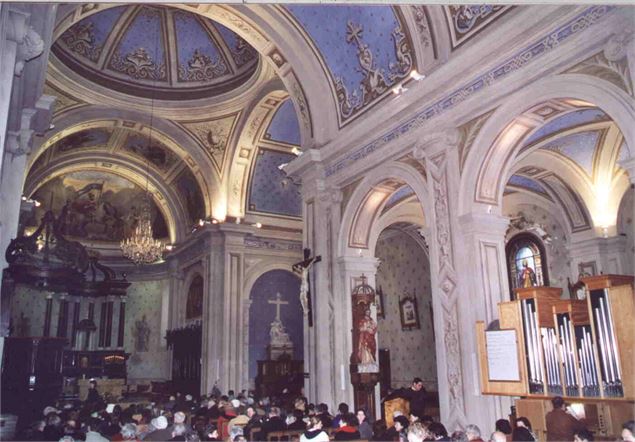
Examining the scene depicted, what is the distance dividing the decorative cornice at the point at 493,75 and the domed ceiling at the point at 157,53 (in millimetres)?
6459

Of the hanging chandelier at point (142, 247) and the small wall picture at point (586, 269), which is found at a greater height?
the hanging chandelier at point (142, 247)

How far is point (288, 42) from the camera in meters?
11.8

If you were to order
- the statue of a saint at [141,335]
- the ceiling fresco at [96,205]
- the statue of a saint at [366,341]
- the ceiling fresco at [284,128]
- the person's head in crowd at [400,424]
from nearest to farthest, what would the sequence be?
the person's head in crowd at [400,424], the statue of a saint at [366,341], the ceiling fresco at [284,128], the ceiling fresco at [96,205], the statue of a saint at [141,335]

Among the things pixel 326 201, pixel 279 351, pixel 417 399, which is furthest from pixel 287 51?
pixel 279 351

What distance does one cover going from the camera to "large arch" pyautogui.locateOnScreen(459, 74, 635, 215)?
6.80m

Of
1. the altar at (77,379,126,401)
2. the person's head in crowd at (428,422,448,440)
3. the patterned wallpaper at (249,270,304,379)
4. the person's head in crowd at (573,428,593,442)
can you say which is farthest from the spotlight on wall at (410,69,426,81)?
the altar at (77,379,126,401)

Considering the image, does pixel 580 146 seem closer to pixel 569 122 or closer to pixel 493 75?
pixel 569 122

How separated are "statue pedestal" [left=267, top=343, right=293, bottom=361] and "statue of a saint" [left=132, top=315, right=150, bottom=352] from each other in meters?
6.81

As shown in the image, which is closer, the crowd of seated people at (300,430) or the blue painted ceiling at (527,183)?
the crowd of seated people at (300,430)

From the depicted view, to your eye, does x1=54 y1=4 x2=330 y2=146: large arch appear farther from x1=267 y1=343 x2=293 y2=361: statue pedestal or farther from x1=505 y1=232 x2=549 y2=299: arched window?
x1=267 y1=343 x2=293 y2=361: statue pedestal

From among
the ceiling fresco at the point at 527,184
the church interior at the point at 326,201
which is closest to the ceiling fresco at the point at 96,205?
the church interior at the point at 326,201

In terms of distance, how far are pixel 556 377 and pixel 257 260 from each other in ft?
39.5

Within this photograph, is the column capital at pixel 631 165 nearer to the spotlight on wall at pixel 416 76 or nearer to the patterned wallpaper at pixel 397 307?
the spotlight on wall at pixel 416 76

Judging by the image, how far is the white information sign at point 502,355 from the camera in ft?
23.5
